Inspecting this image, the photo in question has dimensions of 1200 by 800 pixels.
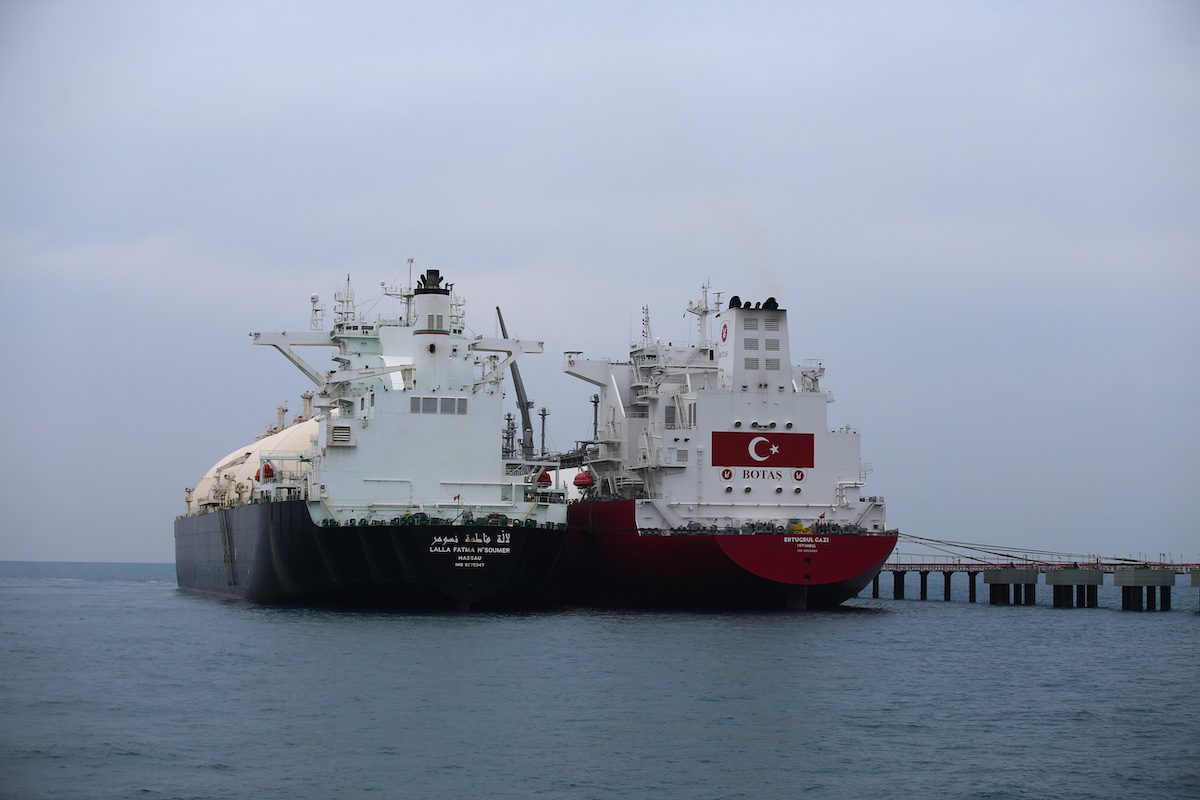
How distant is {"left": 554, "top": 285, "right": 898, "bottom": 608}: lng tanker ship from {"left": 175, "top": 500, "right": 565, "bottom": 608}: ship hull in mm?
4782

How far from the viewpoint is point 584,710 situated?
96.1ft

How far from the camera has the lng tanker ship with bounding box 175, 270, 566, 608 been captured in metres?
44.1

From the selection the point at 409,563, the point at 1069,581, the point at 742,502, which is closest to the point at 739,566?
the point at 742,502

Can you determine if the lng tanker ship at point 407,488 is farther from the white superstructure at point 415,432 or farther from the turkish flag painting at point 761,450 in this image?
the turkish flag painting at point 761,450

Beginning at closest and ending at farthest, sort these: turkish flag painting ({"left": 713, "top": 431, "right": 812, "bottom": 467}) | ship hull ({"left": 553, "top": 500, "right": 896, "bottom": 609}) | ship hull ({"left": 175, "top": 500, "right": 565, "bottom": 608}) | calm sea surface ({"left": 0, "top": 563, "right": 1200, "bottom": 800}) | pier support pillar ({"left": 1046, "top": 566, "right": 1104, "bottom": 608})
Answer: calm sea surface ({"left": 0, "top": 563, "right": 1200, "bottom": 800}) → ship hull ({"left": 175, "top": 500, "right": 565, "bottom": 608}) → ship hull ({"left": 553, "top": 500, "right": 896, "bottom": 609}) → turkish flag painting ({"left": 713, "top": 431, "right": 812, "bottom": 467}) → pier support pillar ({"left": 1046, "top": 566, "right": 1104, "bottom": 608})

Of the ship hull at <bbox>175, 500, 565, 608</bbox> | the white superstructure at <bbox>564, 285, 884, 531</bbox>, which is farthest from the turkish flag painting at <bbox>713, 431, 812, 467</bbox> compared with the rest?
the ship hull at <bbox>175, 500, 565, 608</bbox>

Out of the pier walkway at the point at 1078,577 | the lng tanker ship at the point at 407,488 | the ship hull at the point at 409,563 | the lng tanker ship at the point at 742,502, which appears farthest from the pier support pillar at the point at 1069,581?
the ship hull at the point at 409,563

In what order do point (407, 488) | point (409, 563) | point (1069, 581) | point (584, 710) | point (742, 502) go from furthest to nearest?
point (1069, 581), point (742, 502), point (407, 488), point (409, 563), point (584, 710)

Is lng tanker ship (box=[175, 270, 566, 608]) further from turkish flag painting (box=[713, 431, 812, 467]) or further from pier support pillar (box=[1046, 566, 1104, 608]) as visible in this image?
pier support pillar (box=[1046, 566, 1104, 608])

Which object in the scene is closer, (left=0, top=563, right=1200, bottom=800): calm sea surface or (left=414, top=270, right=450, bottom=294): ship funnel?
(left=0, top=563, right=1200, bottom=800): calm sea surface

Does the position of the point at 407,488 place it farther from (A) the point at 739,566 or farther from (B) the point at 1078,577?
(B) the point at 1078,577

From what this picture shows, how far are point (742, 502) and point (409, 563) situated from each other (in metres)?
12.3

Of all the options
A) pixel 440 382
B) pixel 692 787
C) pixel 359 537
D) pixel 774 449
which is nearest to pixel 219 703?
pixel 692 787

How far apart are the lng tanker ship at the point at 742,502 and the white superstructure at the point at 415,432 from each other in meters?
3.65
